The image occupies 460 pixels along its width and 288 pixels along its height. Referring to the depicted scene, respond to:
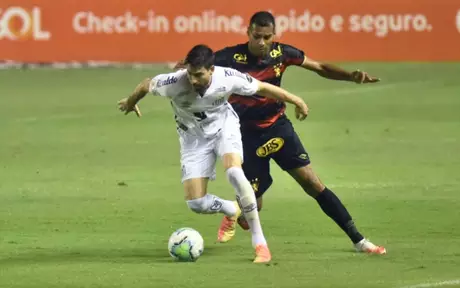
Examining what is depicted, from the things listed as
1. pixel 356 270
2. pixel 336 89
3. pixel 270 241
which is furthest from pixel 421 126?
pixel 356 270

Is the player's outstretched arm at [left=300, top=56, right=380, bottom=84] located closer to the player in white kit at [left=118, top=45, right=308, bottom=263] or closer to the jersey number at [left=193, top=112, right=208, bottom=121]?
the player in white kit at [left=118, top=45, right=308, bottom=263]

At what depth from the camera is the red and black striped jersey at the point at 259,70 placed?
11.2 meters

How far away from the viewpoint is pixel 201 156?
1061cm

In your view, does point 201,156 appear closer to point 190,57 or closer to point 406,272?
point 190,57

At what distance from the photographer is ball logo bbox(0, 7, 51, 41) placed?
26697mm

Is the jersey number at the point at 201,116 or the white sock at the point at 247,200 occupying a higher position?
the jersey number at the point at 201,116

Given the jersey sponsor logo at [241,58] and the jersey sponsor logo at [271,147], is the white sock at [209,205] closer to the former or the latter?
the jersey sponsor logo at [271,147]

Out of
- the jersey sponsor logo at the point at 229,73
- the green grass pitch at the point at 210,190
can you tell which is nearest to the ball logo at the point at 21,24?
the green grass pitch at the point at 210,190

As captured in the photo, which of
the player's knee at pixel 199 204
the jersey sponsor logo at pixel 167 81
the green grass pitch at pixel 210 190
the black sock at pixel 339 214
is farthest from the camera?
the black sock at pixel 339 214

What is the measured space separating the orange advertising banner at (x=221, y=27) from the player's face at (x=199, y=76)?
54.3ft

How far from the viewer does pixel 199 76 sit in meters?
10.0

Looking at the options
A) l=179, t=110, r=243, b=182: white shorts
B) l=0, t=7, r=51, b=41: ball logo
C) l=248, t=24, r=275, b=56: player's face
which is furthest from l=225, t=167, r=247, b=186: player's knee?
l=0, t=7, r=51, b=41: ball logo

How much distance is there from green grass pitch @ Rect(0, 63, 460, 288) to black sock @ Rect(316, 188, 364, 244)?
17cm

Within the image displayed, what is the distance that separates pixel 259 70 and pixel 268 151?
710mm
